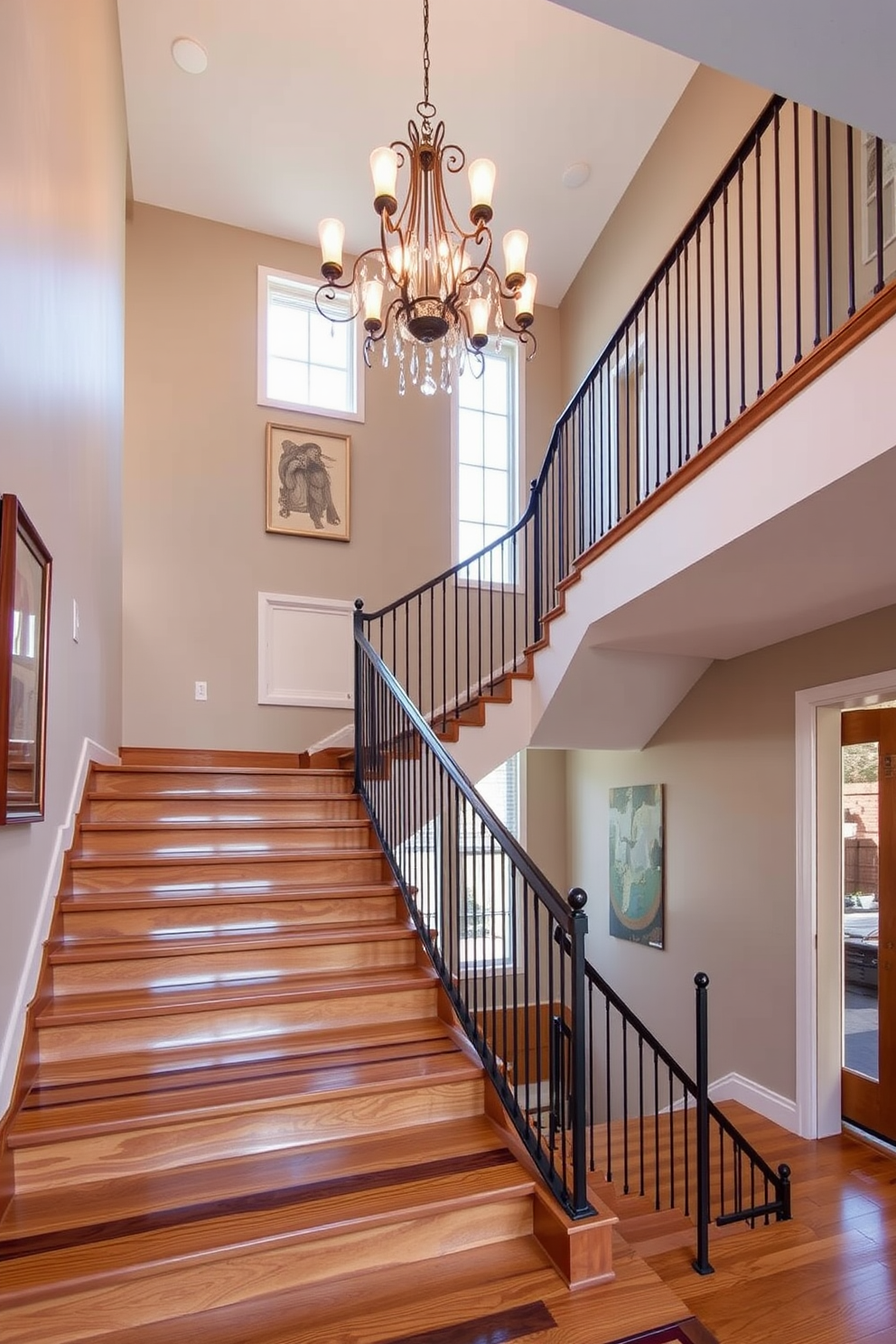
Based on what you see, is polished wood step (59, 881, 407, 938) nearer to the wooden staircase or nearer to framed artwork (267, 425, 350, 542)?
the wooden staircase

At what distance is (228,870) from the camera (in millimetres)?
3346

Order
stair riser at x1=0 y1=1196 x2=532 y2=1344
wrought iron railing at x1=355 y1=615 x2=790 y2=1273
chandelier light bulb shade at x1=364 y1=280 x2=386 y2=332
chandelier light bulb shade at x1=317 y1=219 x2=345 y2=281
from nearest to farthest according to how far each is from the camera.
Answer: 1. stair riser at x1=0 y1=1196 x2=532 y2=1344
2. wrought iron railing at x1=355 y1=615 x2=790 y2=1273
3. chandelier light bulb shade at x1=317 y1=219 x2=345 y2=281
4. chandelier light bulb shade at x1=364 y1=280 x2=386 y2=332

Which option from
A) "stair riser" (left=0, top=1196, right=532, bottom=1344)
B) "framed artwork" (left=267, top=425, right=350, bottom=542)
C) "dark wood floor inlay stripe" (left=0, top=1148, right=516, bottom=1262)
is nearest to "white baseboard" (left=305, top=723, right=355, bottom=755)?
"framed artwork" (left=267, top=425, right=350, bottom=542)

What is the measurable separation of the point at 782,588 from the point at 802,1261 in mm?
2507

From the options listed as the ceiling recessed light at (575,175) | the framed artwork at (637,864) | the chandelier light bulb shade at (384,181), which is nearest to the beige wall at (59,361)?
the chandelier light bulb shade at (384,181)

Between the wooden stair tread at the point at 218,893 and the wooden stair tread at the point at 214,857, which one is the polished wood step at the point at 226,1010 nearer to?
the wooden stair tread at the point at 218,893

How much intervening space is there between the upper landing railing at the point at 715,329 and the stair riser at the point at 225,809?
1.14 metres

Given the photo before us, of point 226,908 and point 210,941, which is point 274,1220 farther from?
point 226,908

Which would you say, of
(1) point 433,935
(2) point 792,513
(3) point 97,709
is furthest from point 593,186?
(1) point 433,935

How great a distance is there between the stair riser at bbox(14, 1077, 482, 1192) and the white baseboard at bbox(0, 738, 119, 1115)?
214 millimetres

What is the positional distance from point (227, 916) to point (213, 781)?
1.00m

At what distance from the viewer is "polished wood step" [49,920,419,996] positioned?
2.76 m

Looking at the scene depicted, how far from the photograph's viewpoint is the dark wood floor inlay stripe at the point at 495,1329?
1.83 metres

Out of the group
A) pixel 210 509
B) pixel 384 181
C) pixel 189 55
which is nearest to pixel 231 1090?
pixel 384 181
